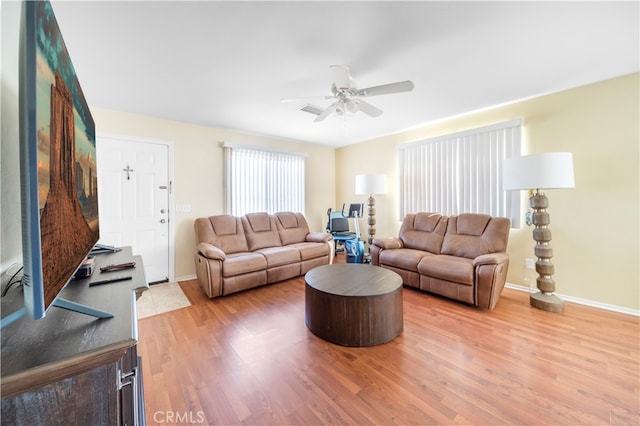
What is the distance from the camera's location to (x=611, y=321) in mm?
2305

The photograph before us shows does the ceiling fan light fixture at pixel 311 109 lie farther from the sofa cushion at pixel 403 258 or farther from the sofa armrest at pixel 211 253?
the sofa cushion at pixel 403 258

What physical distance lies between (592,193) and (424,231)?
177 cm

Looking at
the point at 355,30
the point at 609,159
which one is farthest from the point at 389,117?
the point at 609,159

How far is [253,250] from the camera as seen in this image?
3754 millimetres

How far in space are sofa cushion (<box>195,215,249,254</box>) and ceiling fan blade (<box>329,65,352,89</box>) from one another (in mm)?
2556

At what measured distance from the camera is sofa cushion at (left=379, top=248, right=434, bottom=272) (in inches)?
122

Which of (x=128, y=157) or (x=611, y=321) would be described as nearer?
(x=611, y=321)

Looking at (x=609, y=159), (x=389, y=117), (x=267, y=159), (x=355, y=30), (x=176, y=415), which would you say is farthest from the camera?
(x=267, y=159)

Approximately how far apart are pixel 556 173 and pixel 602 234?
92 cm

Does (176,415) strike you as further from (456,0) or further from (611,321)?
(611,321)

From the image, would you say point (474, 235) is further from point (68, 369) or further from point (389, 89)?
point (68, 369)

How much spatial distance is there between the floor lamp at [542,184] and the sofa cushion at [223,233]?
3497 millimetres

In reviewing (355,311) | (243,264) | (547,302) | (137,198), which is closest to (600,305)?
(547,302)

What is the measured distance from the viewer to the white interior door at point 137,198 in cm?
311
